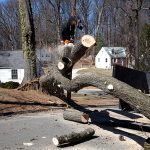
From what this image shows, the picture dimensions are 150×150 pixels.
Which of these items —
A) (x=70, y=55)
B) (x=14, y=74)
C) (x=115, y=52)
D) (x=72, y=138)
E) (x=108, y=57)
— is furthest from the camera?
(x=108, y=57)

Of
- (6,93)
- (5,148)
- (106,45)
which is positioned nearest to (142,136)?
(5,148)

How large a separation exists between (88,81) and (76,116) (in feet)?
9.24

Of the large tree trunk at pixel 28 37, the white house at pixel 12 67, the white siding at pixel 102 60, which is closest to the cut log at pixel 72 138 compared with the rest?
the large tree trunk at pixel 28 37

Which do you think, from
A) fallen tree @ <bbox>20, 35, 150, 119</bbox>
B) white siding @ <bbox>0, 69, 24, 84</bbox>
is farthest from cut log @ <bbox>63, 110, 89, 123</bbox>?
white siding @ <bbox>0, 69, 24, 84</bbox>

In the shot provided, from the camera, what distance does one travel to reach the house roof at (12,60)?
5472 cm

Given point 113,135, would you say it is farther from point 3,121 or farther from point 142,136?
point 3,121

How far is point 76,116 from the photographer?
1169 centimetres

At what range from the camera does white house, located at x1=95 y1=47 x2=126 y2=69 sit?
8088cm

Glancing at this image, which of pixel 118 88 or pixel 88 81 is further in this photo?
pixel 88 81

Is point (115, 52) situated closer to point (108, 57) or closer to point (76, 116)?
point (108, 57)

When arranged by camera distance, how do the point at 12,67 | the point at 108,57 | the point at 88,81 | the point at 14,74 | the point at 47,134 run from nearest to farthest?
the point at 88,81, the point at 47,134, the point at 14,74, the point at 12,67, the point at 108,57

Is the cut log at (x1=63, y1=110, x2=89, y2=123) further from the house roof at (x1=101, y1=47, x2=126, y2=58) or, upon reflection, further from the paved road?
the house roof at (x1=101, y1=47, x2=126, y2=58)

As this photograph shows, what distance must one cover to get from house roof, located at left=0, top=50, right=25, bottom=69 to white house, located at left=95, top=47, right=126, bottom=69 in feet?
88.2

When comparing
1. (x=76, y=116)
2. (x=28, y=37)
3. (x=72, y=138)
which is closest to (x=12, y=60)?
(x=28, y=37)
